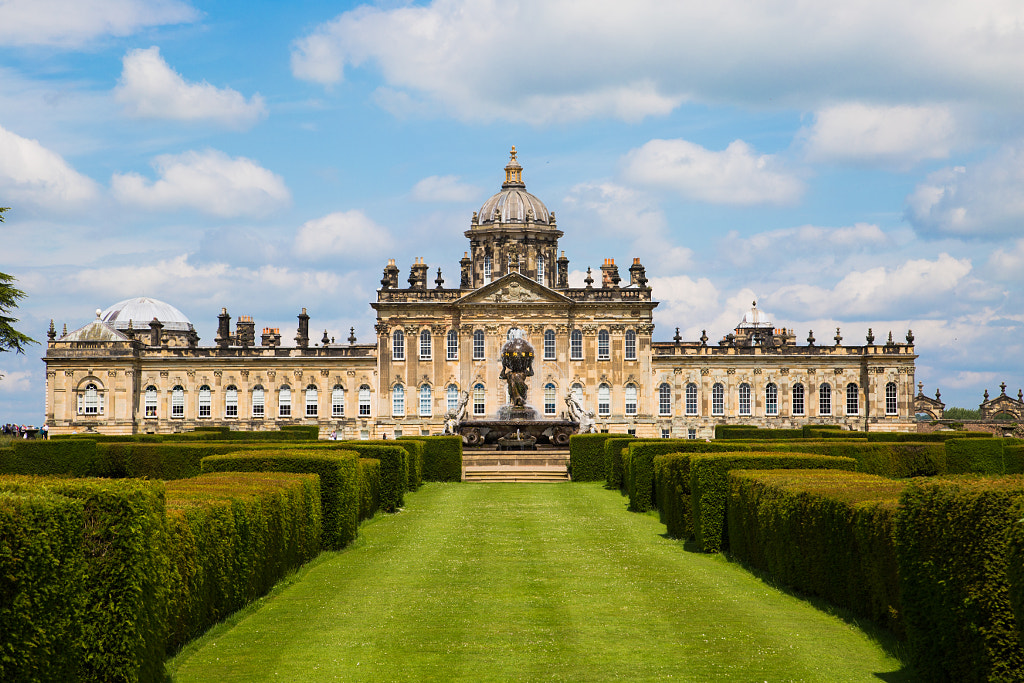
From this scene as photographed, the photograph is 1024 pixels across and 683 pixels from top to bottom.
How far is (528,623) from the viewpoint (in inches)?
477

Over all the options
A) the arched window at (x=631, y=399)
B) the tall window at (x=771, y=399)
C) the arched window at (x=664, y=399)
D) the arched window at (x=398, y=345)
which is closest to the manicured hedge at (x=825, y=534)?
the arched window at (x=631, y=399)

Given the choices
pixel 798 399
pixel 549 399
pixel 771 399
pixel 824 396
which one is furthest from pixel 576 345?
pixel 824 396

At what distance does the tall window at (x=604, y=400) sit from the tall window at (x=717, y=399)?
7555 mm

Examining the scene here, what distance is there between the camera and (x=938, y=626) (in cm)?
952

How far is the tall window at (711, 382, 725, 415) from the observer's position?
69.6 metres

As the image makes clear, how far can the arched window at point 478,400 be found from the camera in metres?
65.9

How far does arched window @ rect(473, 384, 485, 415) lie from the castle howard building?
0.08m

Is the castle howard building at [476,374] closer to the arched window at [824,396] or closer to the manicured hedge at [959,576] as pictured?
the arched window at [824,396]

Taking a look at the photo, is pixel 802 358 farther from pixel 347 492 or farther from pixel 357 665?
pixel 357 665

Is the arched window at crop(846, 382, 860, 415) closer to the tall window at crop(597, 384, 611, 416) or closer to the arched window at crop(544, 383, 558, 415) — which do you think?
the tall window at crop(597, 384, 611, 416)

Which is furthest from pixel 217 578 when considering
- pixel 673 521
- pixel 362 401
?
pixel 362 401

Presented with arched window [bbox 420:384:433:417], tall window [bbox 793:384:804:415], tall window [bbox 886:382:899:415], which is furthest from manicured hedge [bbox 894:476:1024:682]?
tall window [bbox 886:382:899:415]

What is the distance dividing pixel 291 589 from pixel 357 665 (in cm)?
473

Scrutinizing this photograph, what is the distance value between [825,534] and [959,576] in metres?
4.06
